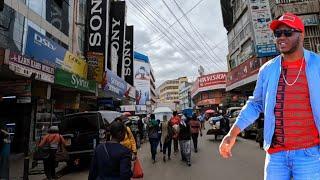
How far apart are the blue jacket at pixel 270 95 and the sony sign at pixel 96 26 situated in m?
23.5

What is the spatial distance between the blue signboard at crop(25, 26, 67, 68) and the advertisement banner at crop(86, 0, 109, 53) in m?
6.61

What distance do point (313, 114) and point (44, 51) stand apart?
16241 millimetres

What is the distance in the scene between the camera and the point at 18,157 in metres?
17.6

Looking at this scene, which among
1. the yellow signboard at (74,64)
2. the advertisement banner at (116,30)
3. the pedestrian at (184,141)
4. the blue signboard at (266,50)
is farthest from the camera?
the advertisement banner at (116,30)

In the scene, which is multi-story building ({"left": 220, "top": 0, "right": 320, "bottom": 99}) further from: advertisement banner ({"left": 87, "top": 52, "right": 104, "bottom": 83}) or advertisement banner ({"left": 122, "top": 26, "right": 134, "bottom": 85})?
advertisement banner ({"left": 122, "top": 26, "right": 134, "bottom": 85})

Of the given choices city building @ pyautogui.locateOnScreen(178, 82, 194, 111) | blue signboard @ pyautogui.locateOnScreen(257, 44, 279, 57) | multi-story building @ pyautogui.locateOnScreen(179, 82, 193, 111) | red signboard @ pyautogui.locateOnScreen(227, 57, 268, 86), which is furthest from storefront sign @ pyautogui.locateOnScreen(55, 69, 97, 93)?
multi-story building @ pyautogui.locateOnScreen(179, 82, 193, 111)

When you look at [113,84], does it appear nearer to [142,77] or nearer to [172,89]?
[142,77]

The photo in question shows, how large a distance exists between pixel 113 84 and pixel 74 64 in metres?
5.95

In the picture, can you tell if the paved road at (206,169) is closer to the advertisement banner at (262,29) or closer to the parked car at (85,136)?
the parked car at (85,136)

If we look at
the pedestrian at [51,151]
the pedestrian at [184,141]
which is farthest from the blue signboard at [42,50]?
the pedestrian at [184,141]

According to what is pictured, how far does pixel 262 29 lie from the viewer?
92.7 feet

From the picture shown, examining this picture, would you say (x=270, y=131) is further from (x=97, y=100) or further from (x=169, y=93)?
(x=169, y=93)

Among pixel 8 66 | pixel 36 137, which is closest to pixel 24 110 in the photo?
pixel 36 137

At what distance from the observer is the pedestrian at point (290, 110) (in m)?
2.92
